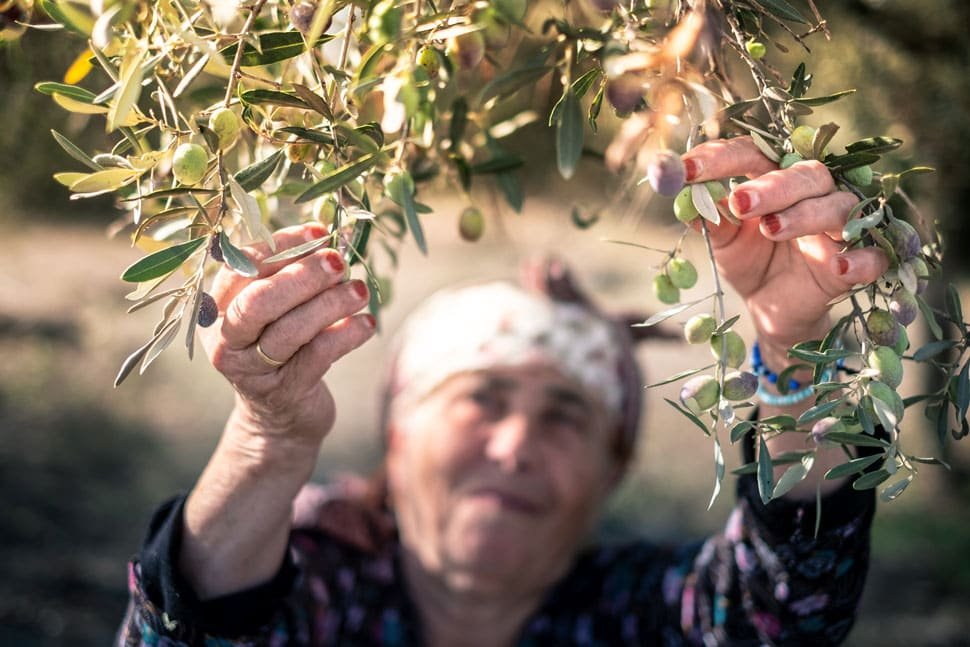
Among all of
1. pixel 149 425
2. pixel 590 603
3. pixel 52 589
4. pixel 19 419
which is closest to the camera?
pixel 590 603

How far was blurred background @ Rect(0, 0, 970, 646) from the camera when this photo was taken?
5.66 ft

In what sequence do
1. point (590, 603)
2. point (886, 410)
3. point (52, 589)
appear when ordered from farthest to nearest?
1. point (52, 589)
2. point (590, 603)
3. point (886, 410)

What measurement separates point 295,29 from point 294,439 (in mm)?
460

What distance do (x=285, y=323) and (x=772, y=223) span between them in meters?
0.41

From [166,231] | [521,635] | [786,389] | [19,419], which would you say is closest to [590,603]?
[521,635]

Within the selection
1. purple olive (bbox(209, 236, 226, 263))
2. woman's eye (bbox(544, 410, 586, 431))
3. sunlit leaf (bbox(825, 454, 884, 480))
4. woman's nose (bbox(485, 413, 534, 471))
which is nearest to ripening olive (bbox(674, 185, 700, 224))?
sunlit leaf (bbox(825, 454, 884, 480))

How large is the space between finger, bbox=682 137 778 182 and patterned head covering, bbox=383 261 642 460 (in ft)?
3.75

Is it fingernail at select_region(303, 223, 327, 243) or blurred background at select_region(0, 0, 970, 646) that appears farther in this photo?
blurred background at select_region(0, 0, 970, 646)

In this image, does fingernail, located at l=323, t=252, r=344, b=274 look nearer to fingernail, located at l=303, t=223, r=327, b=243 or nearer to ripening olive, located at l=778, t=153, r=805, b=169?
fingernail, located at l=303, t=223, r=327, b=243

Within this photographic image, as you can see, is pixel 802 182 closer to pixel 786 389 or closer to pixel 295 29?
pixel 786 389

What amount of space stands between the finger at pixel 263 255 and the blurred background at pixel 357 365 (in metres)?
0.32

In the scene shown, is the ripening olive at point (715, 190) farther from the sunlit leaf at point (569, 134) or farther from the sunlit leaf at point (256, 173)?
the sunlit leaf at point (256, 173)

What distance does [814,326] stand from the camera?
0.96 m

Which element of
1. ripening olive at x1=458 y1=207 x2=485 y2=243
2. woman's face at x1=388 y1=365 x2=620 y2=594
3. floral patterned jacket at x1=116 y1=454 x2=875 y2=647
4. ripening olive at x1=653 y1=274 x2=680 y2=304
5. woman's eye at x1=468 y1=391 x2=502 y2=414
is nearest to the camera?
ripening olive at x1=653 y1=274 x2=680 y2=304
